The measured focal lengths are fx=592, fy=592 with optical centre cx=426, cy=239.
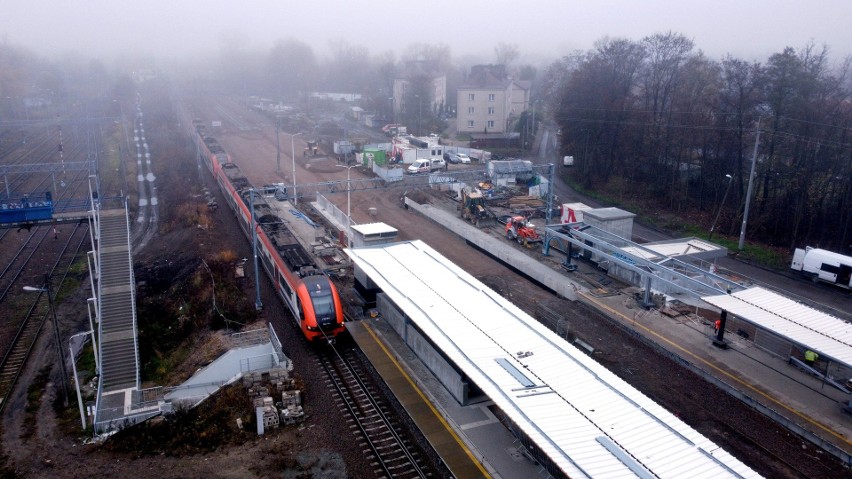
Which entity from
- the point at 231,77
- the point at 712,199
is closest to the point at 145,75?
the point at 231,77

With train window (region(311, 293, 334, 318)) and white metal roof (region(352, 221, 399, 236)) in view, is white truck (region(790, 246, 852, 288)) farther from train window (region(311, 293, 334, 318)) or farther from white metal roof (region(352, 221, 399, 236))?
train window (region(311, 293, 334, 318))

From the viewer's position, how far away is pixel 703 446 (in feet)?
35.9

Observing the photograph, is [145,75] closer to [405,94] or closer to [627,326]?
[405,94]

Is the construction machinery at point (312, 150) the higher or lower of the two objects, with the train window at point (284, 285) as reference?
higher

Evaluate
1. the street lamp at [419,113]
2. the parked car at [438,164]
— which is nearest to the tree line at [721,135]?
the parked car at [438,164]

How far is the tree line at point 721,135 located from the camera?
29734mm

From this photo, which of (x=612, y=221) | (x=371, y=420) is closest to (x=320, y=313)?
(x=371, y=420)

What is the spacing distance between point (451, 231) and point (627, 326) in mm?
14220

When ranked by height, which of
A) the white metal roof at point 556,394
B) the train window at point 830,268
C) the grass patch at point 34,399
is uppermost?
the white metal roof at point 556,394

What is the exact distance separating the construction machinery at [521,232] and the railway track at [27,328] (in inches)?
817

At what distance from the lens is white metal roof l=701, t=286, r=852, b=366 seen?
15586mm

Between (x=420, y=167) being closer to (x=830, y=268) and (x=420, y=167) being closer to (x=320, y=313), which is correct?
(x=830, y=268)

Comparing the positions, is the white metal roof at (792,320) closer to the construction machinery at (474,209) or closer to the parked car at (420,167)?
the construction machinery at (474,209)

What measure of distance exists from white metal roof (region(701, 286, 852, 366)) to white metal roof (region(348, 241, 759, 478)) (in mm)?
6013
